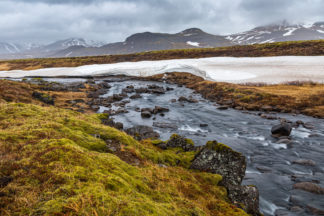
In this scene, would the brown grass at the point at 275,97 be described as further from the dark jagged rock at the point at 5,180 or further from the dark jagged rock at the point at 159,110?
the dark jagged rock at the point at 5,180

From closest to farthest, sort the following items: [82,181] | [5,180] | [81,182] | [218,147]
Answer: [5,180]
[81,182]
[82,181]
[218,147]

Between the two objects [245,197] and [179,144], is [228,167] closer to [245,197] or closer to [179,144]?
[245,197]

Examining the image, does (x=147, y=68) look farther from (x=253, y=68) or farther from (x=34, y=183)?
(x=34, y=183)

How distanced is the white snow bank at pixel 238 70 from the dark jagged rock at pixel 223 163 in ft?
115

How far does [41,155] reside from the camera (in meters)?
4.61

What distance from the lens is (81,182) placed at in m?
3.88

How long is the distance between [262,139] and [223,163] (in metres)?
10.8

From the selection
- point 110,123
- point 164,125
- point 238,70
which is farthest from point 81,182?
point 238,70

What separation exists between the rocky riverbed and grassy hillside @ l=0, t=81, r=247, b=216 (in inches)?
196

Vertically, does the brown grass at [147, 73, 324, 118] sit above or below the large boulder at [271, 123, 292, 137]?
above

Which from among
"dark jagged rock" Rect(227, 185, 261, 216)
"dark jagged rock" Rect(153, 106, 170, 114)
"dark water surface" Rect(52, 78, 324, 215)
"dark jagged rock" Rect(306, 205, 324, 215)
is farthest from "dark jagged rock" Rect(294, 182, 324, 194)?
"dark jagged rock" Rect(153, 106, 170, 114)

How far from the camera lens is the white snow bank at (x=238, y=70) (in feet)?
129

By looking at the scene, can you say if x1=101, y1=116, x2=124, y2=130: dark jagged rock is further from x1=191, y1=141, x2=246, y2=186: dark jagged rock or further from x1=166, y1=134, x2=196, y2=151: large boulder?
x1=191, y1=141, x2=246, y2=186: dark jagged rock

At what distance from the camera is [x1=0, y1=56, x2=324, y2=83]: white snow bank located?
3941 cm
